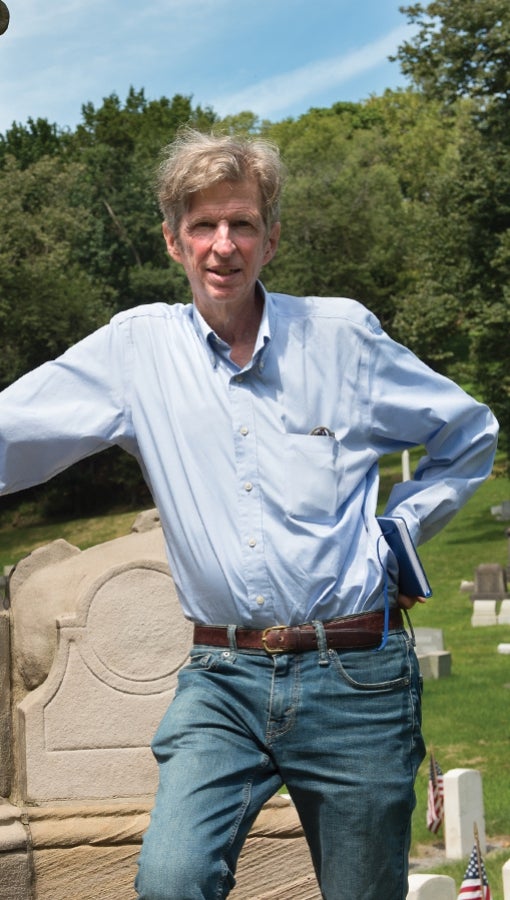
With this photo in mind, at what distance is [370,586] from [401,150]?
237 feet

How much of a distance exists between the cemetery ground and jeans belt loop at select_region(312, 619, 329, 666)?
4005mm

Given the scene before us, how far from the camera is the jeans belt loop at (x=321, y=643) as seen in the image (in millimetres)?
2945

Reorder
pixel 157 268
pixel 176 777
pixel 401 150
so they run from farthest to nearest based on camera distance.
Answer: pixel 401 150
pixel 157 268
pixel 176 777

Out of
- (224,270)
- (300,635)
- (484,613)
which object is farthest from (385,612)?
(484,613)

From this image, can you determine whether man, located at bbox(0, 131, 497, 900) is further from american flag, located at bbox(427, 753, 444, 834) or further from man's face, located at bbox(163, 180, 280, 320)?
american flag, located at bbox(427, 753, 444, 834)

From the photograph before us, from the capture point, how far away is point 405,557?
3.12 m

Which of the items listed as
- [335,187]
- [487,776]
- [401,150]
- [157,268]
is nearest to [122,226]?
[157,268]

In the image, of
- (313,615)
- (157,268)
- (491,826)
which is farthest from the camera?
(157,268)

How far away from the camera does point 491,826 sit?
27.9 feet

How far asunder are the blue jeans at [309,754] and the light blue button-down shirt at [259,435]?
120 millimetres

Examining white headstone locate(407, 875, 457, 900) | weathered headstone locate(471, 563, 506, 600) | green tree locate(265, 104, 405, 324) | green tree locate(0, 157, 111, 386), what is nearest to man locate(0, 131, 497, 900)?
white headstone locate(407, 875, 457, 900)

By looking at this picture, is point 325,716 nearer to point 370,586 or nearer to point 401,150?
point 370,586

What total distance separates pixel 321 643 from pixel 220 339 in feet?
2.29

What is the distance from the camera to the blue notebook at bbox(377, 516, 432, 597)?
3.12 metres
